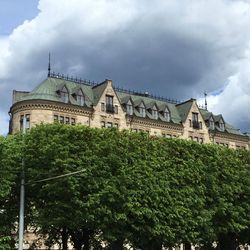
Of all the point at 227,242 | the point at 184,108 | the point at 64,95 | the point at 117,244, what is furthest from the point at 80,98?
the point at 117,244

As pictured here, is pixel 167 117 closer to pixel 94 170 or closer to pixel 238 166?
pixel 238 166

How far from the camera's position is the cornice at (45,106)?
76125mm

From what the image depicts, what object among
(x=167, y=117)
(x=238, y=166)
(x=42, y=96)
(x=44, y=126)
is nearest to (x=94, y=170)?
(x=44, y=126)

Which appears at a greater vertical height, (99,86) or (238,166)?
(99,86)

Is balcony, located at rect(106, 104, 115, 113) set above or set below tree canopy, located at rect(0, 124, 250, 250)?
above

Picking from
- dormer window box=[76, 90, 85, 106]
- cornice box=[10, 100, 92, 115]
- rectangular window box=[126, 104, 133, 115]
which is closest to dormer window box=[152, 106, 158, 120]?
rectangular window box=[126, 104, 133, 115]

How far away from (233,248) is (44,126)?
2576 centimetres

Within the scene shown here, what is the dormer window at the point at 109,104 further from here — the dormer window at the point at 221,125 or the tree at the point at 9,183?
the tree at the point at 9,183

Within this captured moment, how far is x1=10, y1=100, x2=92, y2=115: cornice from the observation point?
7612 centimetres

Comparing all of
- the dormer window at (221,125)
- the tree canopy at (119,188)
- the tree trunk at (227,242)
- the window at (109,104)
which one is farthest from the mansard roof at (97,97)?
the tree trunk at (227,242)

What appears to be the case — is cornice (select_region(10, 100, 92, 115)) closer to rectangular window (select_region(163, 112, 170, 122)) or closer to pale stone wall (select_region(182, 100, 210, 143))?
rectangular window (select_region(163, 112, 170, 122))

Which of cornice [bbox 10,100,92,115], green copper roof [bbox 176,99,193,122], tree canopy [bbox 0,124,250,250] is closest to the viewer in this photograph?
tree canopy [bbox 0,124,250,250]

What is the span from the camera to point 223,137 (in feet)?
318

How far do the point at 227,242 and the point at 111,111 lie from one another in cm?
3074
